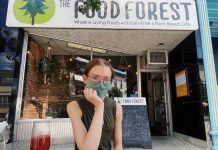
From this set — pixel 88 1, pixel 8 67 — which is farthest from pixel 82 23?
pixel 8 67

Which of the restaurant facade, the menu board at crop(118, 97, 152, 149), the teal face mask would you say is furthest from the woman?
Answer: the restaurant facade

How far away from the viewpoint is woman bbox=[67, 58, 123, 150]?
37.2 inches

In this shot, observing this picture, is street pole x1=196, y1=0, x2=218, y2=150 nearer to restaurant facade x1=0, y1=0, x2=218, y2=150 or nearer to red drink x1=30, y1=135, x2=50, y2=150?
restaurant facade x1=0, y1=0, x2=218, y2=150

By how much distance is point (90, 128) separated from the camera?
948 millimetres

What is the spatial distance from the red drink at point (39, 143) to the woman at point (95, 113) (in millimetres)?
155

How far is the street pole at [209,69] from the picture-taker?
4.03m

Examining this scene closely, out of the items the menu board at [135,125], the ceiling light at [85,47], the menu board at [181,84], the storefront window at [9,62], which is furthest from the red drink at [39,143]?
the menu board at [181,84]

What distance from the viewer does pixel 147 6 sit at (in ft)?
14.3

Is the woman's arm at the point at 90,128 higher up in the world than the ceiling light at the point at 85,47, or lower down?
lower down

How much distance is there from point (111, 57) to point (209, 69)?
255 cm

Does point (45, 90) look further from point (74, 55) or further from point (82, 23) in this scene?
point (82, 23)

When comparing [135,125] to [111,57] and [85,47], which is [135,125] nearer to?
[111,57]

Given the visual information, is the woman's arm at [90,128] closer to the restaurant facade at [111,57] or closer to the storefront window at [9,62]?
the restaurant facade at [111,57]

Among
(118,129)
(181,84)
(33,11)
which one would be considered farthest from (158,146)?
(33,11)
